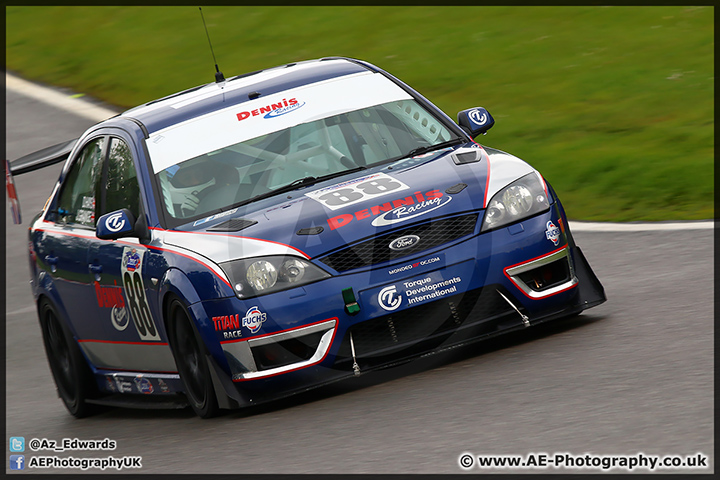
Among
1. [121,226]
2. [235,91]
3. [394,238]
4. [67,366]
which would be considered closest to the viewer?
[394,238]

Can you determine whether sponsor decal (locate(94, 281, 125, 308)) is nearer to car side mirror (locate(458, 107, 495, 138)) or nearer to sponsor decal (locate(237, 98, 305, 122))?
sponsor decal (locate(237, 98, 305, 122))

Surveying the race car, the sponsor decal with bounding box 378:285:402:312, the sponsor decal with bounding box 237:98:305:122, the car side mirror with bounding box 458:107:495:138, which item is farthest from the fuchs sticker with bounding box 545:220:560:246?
the sponsor decal with bounding box 237:98:305:122

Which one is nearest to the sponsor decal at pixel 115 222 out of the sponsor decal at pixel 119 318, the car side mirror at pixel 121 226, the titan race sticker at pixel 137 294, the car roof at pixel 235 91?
the car side mirror at pixel 121 226

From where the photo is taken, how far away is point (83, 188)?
7.09m

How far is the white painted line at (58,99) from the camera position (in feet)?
53.5

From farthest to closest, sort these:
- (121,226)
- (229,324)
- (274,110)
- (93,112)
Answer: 1. (93,112)
2. (274,110)
3. (121,226)
4. (229,324)

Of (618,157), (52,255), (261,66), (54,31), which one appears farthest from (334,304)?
(54,31)

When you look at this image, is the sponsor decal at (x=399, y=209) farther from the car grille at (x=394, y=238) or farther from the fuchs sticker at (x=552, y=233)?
the fuchs sticker at (x=552, y=233)

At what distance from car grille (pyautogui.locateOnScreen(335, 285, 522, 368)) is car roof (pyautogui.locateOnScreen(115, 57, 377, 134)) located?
6.24ft

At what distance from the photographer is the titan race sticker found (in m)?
5.94

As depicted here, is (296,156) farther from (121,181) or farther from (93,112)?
(93,112)

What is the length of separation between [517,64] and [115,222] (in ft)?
32.3

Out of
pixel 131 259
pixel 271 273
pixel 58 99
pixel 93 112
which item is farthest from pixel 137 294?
pixel 58 99

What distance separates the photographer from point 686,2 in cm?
1628
